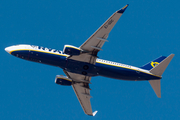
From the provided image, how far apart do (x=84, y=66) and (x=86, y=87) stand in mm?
9144

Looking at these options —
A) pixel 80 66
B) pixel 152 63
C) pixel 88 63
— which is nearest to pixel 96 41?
pixel 88 63

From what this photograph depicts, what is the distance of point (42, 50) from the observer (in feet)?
183

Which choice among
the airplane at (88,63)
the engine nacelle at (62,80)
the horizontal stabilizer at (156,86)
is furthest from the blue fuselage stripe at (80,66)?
the engine nacelle at (62,80)

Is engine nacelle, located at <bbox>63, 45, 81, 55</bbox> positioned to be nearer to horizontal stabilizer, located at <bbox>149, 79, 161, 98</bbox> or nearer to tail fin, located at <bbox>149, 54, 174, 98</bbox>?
tail fin, located at <bbox>149, 54, 174, 98</bbox>

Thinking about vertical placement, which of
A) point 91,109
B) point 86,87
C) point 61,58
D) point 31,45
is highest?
point 31,45

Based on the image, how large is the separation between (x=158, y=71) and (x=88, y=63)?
53.1 feet

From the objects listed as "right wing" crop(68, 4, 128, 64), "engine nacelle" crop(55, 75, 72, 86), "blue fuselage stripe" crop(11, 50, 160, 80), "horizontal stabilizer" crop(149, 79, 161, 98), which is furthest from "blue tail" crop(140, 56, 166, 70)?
"engine nacelle" crop(55, 75, 72, 86)

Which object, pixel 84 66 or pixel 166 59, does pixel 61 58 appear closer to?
pixel 84 66

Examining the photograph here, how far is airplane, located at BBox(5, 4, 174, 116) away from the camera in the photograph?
53550 millimetres

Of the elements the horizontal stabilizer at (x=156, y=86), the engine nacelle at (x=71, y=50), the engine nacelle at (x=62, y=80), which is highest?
the engine nacelle at (x=71, y=50)

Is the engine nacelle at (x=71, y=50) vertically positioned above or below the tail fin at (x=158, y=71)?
above

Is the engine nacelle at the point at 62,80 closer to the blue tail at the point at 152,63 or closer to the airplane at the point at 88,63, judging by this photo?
the airplane at the point at 88,63

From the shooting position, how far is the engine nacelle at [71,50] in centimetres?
5297

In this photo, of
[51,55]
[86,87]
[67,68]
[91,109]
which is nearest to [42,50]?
[51,55]
